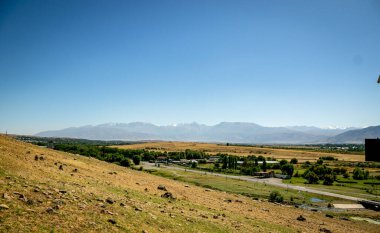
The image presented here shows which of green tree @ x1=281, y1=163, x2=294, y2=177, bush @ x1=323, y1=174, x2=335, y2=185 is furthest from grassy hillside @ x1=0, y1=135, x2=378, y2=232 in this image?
green tree @ x1=281, y1=163, x2=294, y2=177

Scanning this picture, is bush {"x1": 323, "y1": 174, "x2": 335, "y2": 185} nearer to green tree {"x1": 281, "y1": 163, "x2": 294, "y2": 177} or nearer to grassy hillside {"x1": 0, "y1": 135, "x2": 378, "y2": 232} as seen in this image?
green tree {"x1": 281, "y1": 163, "x2": 294, "y2": 177}

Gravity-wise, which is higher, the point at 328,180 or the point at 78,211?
the point at 78,211

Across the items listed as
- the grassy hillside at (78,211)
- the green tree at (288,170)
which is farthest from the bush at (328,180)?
the grassy hillside at (78,211)

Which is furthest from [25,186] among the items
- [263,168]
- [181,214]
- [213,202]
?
[263,168]

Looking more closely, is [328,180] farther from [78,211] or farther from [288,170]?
[78,211]

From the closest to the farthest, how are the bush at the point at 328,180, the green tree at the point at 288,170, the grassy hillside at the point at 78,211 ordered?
1. the grassy hillside at the point at 78,211
2. the bush at the point at 328,180
3. the green tree at the point at 288,170

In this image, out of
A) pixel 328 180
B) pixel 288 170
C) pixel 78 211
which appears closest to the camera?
pixel 78 211

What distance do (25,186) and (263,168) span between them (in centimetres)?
13069

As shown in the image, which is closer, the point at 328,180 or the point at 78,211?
the point at 78,211

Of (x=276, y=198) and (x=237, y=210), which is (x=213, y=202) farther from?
(x=276, y=198)

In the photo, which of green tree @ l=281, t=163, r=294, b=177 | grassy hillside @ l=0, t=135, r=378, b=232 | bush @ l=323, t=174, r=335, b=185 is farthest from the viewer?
green tree @ l=281, t=163, r=294, b=177

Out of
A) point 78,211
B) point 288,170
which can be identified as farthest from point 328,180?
point 78,211

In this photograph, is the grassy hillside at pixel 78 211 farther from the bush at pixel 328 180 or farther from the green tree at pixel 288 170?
the green tree at pixel 288 170

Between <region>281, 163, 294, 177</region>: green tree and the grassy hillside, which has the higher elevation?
the grassy hillside
